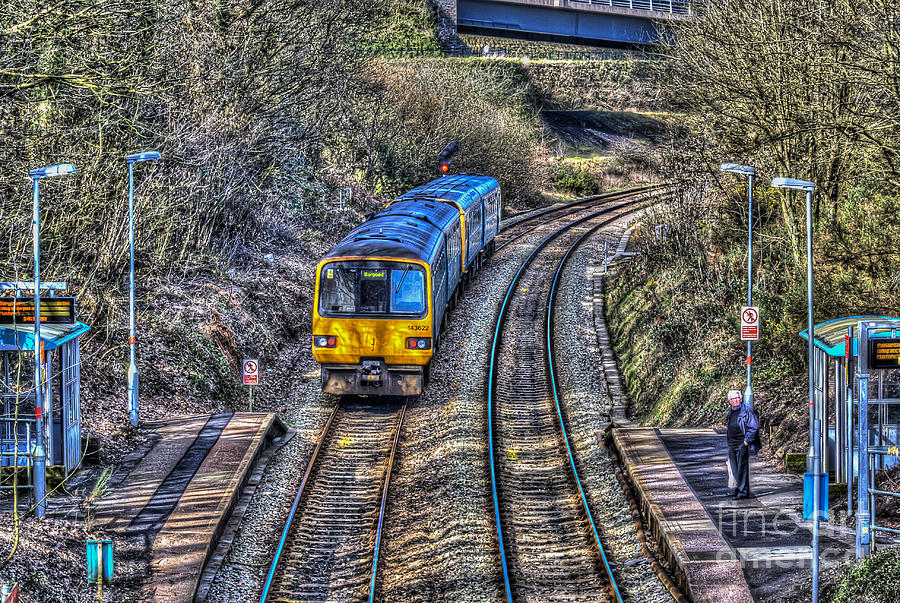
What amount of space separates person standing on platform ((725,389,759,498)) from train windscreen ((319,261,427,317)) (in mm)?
6454

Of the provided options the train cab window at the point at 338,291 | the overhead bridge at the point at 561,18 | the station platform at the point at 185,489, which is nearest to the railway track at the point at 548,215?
the overhead bridge at the point at 561,18

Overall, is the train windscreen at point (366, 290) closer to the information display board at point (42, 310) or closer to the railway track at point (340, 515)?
the railway track at point (340, 515)

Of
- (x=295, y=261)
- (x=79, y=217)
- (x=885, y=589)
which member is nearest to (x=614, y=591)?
(x=885, y=589)

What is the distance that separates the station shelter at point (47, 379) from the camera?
12812 mm

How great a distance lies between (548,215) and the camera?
45.7m

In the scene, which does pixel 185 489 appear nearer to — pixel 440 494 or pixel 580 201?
pixel 440 494

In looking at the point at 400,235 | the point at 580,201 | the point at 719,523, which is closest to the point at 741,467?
the point at 719,523

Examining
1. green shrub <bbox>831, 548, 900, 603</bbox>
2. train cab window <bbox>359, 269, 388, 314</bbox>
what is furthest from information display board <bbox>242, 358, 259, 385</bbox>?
green shrub <bbox>831, 548, 900, 603</bbox>

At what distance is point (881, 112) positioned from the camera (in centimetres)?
1541

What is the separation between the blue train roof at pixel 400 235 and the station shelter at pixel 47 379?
5414mm

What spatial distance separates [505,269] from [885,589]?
23111 mm

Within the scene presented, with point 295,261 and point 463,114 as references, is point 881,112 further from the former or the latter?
point 463,114

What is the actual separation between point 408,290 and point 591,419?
3.95 m

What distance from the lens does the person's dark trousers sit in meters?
13.1
